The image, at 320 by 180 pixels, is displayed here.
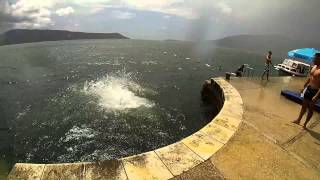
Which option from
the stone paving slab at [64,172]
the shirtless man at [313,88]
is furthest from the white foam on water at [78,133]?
the shirtless man at [313,88]

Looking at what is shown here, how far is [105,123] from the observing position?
643 inches

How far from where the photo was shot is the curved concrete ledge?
5.77 m

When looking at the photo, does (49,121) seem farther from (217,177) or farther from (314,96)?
(314,96)

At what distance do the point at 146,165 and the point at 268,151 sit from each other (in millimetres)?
3735

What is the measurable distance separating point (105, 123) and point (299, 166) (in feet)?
40.5

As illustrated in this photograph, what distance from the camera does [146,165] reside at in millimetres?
6340

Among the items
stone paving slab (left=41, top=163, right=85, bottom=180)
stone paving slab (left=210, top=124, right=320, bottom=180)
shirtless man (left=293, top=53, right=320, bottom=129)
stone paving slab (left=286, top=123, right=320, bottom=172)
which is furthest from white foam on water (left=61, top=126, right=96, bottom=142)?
shirtless man (left=293, top=53, right=320, bottom=129)

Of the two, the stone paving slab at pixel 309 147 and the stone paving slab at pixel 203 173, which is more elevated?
the stone paving slab at pixel 309 147

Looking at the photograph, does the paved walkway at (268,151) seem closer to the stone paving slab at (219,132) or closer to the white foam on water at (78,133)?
the stone paving slab at (219,132)

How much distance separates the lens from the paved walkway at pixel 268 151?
20.2 ft

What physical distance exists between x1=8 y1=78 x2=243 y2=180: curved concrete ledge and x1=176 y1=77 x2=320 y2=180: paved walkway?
0.30 m

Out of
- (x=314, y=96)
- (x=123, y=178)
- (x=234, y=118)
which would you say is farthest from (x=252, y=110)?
(x=123, y=178)

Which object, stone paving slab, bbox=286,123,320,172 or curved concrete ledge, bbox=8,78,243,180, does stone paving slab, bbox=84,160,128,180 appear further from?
stone paving slab, bbox=286,123,320,172

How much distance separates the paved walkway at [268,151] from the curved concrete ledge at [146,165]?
0.30 m
